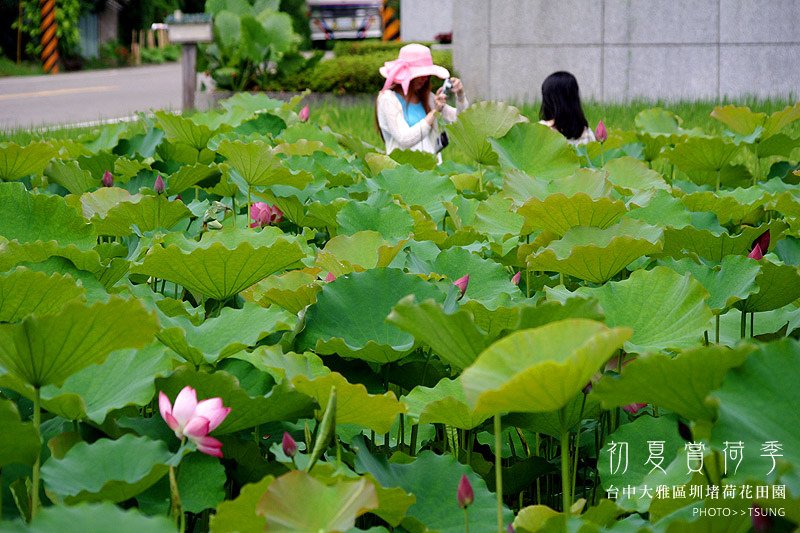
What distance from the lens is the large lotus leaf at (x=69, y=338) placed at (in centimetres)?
Answer: 92

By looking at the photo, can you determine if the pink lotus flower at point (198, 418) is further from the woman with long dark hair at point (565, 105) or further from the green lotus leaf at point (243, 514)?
the woman with long dark hair at point (565, 105)

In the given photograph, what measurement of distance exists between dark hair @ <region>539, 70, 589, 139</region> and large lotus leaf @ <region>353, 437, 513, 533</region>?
152 inches

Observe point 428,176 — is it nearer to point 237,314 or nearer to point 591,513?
point 237,314

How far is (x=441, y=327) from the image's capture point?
94 centimetres

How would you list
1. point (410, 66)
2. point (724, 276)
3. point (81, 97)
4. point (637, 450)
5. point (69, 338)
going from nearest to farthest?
1. point (69, 338)
2. point (637, 450)
3. point (724, 276)
4. point (410, 66)
5. point (81, 97)

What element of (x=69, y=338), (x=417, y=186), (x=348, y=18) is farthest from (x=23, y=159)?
(x=348, y=18)

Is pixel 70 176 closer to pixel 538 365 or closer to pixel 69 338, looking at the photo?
pixel 69 338

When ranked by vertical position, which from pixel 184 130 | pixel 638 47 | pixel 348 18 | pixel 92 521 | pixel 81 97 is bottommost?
pixel 92 521

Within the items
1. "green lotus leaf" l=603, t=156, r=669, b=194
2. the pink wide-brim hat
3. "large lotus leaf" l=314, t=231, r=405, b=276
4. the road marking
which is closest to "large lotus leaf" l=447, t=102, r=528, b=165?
"green lotus leaf" l=603, t=156, r=669, b=194

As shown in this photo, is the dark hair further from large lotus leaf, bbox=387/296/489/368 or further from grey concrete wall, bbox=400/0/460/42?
grey concrete wall, bbox=400/0/460/42

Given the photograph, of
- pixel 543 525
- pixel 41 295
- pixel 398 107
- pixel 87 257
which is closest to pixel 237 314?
pixel 41 295

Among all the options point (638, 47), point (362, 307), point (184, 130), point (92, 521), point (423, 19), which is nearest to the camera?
point (92, 521)

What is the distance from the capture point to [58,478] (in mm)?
925

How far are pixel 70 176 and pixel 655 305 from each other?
135 cm
